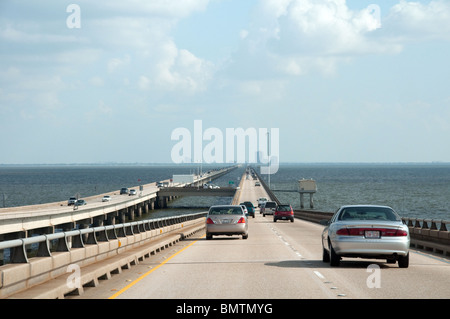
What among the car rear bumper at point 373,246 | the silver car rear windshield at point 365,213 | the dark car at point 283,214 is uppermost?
the silver car rear windshield at point 365,213

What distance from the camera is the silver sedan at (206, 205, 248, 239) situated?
3234 centimetres

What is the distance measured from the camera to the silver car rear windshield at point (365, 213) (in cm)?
1887

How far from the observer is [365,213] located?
19.0m

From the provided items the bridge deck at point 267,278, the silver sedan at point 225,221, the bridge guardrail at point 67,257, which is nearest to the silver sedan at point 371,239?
the bridge deck at point 267,278

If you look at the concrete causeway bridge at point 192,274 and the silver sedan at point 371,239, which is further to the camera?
the silver sedan at point 371,239

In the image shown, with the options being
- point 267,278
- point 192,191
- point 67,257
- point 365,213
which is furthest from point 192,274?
point 192,191

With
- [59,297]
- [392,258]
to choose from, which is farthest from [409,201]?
[59,297]

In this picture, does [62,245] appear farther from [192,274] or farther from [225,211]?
[225,211]

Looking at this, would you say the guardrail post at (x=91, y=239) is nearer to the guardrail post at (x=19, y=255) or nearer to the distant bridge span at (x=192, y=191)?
the guardrail post at (x=19, y=255)

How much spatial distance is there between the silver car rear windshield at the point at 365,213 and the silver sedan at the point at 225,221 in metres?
13.5

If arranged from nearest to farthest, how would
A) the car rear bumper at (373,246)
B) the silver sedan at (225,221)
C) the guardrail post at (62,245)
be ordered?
1. the guardrail post at (62,245)
2. the car rear bumper at (373,246)
3. the silver sedan at (225,221)

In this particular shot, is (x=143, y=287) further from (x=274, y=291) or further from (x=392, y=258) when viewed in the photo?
(x=392, y=258)

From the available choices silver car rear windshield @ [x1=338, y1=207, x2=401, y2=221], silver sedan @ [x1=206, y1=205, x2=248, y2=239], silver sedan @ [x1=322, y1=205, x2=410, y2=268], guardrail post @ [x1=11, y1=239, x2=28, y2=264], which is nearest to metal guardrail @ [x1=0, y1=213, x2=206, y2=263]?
guardrail post @ [x1=11, y1=239, x2=28, y2=264]
